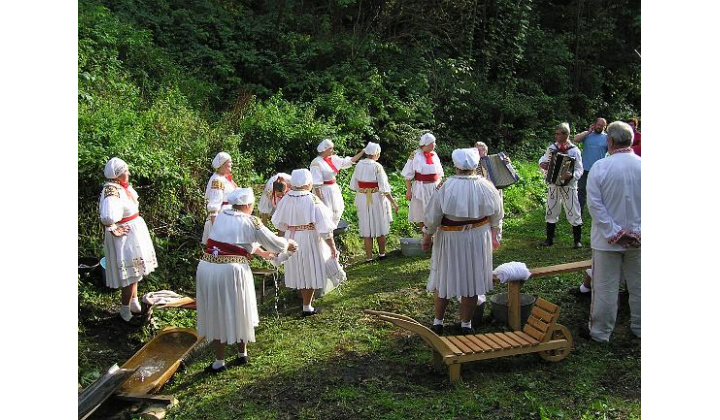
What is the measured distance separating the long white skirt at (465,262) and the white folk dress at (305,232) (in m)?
1.64

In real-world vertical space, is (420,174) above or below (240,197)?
above

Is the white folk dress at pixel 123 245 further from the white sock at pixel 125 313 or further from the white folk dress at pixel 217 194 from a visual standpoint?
the white folk dress at pixel 217 194

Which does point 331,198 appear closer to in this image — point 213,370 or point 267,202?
point 267,202

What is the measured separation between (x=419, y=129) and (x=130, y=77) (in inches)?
284

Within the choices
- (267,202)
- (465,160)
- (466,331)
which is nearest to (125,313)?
(267,202)

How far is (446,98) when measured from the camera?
18.6 metres

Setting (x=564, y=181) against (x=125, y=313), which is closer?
(x=125, y=313)

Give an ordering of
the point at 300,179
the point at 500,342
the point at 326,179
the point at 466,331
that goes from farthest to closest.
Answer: the point at 326,179
the point at 300,179
the point at 466,331
the point at 500,342

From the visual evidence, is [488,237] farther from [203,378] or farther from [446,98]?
[446,98]

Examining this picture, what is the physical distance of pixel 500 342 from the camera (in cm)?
600

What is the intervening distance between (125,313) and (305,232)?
2.34 meters

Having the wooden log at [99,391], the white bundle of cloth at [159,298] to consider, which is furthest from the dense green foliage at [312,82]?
the wooden log at [99,391]

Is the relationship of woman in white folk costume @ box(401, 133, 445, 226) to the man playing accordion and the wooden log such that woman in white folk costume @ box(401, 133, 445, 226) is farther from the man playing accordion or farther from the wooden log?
the wooden log

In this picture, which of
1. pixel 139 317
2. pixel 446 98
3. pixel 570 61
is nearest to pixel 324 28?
pixel 446 98
